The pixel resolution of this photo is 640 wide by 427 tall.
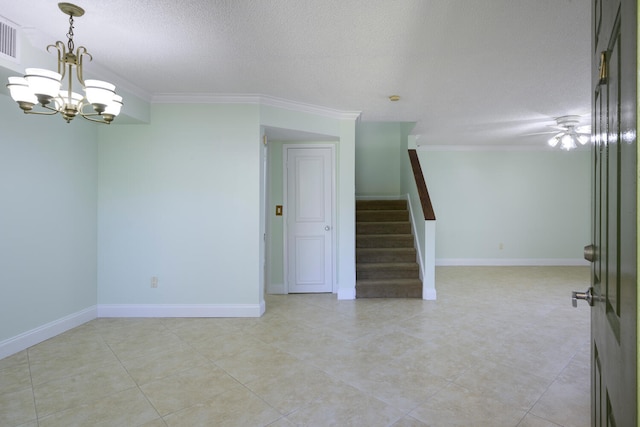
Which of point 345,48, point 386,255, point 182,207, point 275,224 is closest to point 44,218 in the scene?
point 182,207

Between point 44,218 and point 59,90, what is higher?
point 59,90

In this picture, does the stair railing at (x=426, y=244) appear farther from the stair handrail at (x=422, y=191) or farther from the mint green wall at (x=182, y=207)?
the mint green wall at (x=182, y=207)

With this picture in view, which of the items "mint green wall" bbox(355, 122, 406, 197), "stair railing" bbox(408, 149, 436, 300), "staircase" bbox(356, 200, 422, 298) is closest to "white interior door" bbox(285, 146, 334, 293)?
"staircase" bbox(356, 200, 422, 298)

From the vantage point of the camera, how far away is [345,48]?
240cm

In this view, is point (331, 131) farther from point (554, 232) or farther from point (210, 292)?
point (554, 232)

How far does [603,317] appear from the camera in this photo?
0.88 m

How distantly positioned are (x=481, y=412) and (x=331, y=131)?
321 centimetres

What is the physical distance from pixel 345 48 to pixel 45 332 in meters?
3.59

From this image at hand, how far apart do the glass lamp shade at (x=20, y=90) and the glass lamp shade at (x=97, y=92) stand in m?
0.27

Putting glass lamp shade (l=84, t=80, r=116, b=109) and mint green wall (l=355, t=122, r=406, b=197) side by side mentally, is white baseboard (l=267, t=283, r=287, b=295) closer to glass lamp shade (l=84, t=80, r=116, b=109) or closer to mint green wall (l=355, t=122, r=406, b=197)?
mint green wall (l=355, t=122, r=406, b=197)

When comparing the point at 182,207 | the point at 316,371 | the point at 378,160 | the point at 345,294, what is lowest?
the point at 316,371

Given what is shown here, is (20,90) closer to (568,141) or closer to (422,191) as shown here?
(422,191)

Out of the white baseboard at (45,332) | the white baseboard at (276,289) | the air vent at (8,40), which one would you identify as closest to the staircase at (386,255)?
the white baseboard at (276,289)

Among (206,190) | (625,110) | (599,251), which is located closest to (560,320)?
(599,251)
